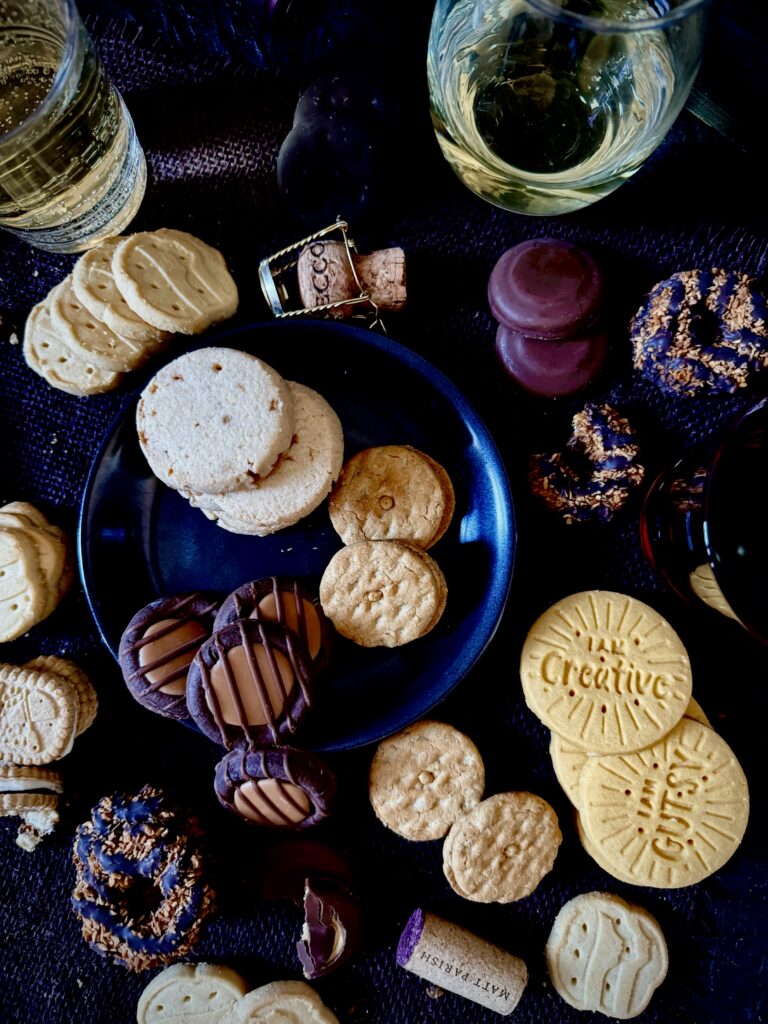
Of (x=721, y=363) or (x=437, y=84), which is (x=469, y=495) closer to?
(x=721, y=363)

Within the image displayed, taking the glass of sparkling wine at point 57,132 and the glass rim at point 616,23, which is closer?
A: the glass rim at point 616,23

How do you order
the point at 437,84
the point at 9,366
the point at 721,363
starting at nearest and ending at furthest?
the point at 437,84, the point at 721,363, the point at 9,366

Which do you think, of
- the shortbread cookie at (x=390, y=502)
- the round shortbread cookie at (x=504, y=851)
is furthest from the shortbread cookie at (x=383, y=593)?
the round shortbread cookie at (x=504, y=851)

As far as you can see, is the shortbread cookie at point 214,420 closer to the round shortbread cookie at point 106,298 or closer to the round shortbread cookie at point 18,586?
the round shortbread cookie at point 106,298

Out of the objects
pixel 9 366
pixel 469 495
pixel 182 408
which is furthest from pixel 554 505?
pixel 9 366

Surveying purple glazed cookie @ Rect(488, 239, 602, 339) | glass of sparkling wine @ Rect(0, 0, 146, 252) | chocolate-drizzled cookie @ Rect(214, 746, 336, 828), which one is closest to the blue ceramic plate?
chocolate-drizzled cookie @ Rect(214, 746, 336, 828)

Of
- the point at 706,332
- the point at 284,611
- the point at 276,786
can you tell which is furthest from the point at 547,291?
the point at 276,786
